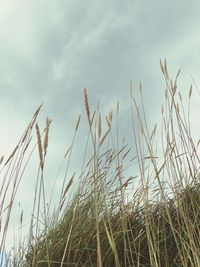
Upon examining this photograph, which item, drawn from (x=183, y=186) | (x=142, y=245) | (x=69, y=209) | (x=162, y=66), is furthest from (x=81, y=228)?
(x=162, y=66)

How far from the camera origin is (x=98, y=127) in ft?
5.83

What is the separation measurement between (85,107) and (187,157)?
79cm

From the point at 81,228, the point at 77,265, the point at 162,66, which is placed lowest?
the point at 77,265

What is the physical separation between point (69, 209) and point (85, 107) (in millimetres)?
950

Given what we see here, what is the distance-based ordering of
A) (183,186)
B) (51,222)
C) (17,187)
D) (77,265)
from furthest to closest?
(51,222) < (183,186) < (77,265) < (17,187)

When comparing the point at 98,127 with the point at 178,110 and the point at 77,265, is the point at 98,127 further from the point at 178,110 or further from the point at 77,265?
the point at 77,265

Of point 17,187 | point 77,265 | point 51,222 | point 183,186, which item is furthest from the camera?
Result: point 51,222

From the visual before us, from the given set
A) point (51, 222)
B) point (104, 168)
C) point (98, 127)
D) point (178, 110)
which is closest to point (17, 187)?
point (98, 127)

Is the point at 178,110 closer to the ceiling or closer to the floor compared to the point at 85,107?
closer to the ceiling

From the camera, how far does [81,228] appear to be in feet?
7.44

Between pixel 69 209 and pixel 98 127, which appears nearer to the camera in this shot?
pixel 98 127

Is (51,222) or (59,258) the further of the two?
(51,222)

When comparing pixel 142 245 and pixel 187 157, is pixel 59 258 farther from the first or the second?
pixel 187 157

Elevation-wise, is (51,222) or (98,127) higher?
(98,127)
